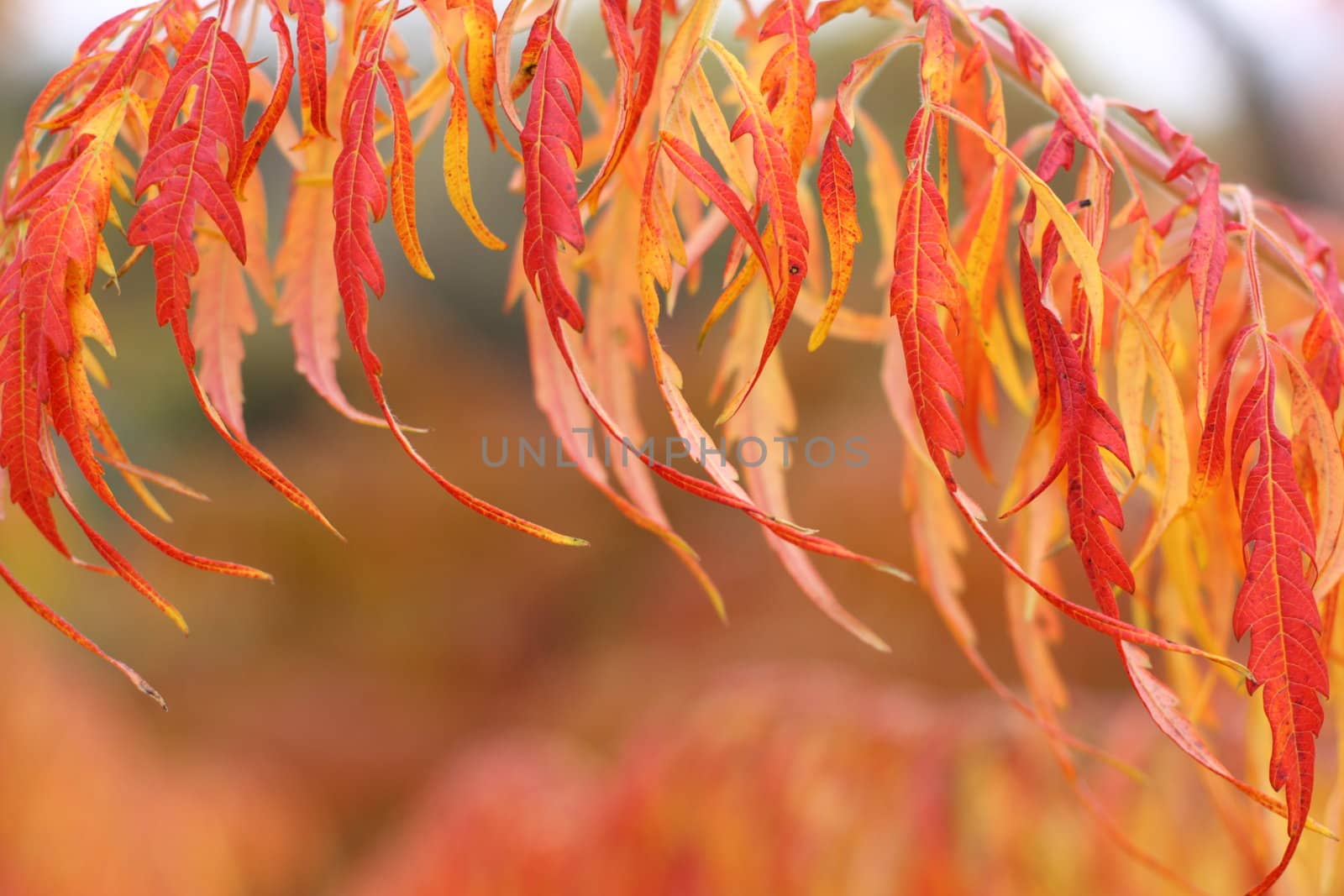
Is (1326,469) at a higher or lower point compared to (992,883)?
higher

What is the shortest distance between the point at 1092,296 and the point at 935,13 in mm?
73

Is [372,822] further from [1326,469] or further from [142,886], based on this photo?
[1326,469]

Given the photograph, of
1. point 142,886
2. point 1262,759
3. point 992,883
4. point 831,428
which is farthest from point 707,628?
point 1262,759

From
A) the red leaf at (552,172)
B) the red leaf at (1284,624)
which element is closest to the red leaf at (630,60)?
the red leaf at (552,172)

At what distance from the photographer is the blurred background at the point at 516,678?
2.45 ft

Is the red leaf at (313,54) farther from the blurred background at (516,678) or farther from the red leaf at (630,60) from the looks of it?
the blurred background at (516,678)

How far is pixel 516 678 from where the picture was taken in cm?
218

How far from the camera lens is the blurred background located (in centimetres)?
75

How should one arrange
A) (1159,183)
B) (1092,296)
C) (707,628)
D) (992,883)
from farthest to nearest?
(707,628) < (992,883) < (1159,183) < (1092,296)

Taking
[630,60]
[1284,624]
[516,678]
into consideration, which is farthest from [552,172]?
[516,678]

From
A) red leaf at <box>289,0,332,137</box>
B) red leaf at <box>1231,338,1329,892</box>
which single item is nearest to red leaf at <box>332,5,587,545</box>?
red leaf at <box>289,0,332,137</box>

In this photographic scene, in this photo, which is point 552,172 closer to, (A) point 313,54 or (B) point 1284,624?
(A) point 313,54

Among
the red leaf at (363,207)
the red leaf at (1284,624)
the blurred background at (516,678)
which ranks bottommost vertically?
the blurred background at (516,678)

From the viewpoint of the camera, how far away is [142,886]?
1.37m
